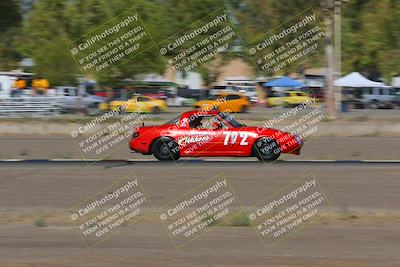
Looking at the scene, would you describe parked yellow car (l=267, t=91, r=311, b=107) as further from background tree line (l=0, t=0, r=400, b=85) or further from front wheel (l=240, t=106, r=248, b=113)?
background tree line (l=0, t=0, r=400, b=85)

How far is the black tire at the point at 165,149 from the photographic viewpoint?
17.7m

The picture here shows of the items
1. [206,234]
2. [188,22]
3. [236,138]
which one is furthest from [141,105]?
[206,234]

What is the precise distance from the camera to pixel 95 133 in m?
27.3

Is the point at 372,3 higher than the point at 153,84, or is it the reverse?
the point at 372,3

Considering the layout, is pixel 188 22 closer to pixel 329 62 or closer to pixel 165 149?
pixel 329 62

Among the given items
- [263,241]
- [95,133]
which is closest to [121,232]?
[263,241]

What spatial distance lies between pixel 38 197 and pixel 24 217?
1.95m

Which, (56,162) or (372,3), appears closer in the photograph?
(56,162)

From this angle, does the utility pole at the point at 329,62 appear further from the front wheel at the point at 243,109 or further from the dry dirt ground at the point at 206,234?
the dry dirt ground at the point at 206,234

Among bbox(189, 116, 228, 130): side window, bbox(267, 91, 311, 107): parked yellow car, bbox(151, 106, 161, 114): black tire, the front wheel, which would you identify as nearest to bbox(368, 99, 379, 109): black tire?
bbox(267, 91, 311, 107): parked yellow car

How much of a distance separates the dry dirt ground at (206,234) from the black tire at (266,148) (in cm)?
61

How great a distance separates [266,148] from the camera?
17.5 m

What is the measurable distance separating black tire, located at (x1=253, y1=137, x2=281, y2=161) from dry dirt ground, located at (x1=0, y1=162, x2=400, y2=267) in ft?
2.02

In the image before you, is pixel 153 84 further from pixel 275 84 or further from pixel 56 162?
pixel 56 162
